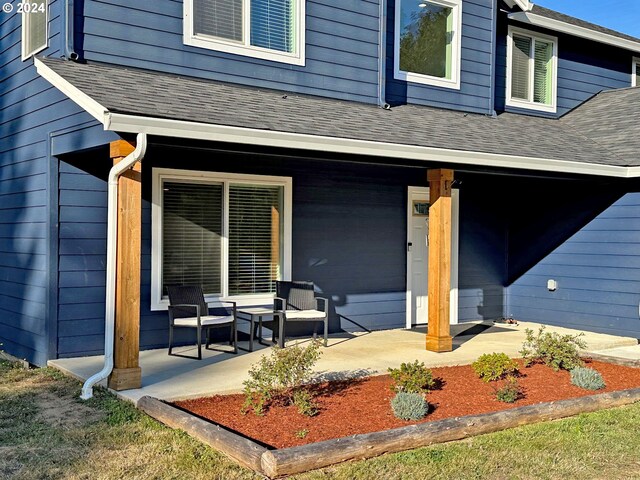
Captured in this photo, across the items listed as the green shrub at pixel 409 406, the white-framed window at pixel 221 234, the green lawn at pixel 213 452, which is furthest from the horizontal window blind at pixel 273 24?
the green shrub at pixel 409 406

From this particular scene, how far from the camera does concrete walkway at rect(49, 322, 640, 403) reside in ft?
20.2

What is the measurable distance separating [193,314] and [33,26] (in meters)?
3.59

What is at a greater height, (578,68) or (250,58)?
(578,68)

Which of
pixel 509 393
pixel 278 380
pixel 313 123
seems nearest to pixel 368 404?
pixel 278 380

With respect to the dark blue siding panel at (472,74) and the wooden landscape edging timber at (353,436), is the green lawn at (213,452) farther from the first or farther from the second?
the dark blue siding panel at (472,74)

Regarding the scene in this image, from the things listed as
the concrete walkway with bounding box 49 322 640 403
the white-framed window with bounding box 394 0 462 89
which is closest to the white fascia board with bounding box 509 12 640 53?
the white-framed window with bounding box 394 0 462 89

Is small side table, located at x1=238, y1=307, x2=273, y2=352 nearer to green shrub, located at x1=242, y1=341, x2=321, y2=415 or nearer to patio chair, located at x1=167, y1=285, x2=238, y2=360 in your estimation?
patio chair, located at x1=167, y1=285, x2=238, y2=360

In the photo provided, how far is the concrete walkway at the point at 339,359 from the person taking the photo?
6.16 m

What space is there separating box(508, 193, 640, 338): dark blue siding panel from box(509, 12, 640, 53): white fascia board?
10.5 ft

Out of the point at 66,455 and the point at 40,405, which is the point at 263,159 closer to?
the point at 40,405

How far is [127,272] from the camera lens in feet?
19.4

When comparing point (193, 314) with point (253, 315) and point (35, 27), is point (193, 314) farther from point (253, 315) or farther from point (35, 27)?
point (35, 27)

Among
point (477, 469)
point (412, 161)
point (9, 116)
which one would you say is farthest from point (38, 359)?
point (477, 469)

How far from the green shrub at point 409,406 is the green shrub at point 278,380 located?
2.32 ft
